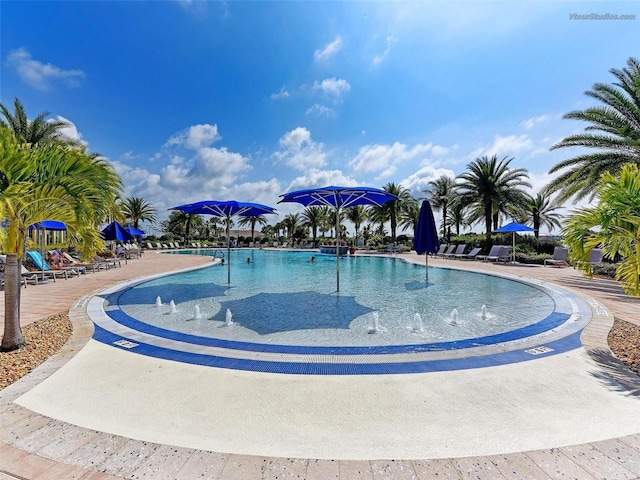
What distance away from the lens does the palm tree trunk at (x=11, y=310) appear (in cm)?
464

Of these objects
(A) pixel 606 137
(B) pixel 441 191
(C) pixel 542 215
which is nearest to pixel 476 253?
(A) pixel 606 137

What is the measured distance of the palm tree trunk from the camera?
4.64 meters

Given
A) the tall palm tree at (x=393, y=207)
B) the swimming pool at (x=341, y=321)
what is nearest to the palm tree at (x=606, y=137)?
the swimming pool at (x=341, y=321)

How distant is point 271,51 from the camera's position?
15.2 meters

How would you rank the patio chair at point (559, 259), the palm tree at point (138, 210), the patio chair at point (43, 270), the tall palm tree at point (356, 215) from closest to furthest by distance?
the patio chair at point (43, 270) → the patio chair at point (559, 259) → the tall palm tree at point (356, 215) → the palm tree at point (138, 210)

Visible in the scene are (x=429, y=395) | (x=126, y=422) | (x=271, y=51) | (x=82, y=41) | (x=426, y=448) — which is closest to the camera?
(x=426, y=448)

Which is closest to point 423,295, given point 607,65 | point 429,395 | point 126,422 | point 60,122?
point 429,395

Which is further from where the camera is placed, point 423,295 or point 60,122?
point 60,122

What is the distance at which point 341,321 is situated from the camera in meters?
6.93

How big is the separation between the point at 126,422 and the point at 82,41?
1440 cm

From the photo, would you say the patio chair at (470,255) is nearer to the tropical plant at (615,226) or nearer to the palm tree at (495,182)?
the palm tree at (495,182)

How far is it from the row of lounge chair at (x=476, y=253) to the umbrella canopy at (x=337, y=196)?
11401 mm

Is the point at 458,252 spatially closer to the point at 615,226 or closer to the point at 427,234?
the point at 427,234

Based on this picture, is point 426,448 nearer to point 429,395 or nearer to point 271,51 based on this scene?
point 429,395
